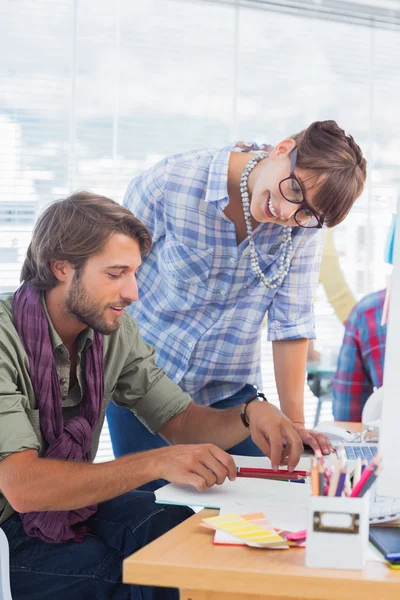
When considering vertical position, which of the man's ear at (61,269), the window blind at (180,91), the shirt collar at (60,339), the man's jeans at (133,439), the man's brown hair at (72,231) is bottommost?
the man's jeans at (133,439)

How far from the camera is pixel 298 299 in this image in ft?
6.44

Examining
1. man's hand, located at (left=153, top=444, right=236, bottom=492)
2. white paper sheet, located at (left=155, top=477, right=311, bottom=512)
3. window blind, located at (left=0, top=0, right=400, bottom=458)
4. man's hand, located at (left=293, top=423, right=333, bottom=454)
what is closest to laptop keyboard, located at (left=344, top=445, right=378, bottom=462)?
man's hand, located at (left=293, top=423, right=333, bottom=454)

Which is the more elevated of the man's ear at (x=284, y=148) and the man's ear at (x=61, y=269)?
the man's ear at (x=284, y=148)

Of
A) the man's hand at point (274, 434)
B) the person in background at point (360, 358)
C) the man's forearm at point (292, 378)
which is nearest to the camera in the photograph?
the man's hand at point (274, 434)

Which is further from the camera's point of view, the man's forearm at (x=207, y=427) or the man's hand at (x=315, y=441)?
the man's forearm at (x=207, y=427)

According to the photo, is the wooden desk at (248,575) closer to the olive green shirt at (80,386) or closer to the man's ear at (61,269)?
the olive green shirt at (80,386)

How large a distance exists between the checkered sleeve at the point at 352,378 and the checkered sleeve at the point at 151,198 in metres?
0.72

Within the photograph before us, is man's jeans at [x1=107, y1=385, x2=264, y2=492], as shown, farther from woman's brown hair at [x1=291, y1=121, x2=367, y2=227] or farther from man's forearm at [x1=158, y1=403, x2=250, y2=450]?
woman's brown hair at [x1=291, y1=121, x2=367, y2=227]

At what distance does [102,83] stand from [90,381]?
2.87 meters

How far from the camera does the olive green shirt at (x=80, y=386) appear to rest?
1.31 metres

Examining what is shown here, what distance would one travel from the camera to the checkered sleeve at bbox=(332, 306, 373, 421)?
2.35m

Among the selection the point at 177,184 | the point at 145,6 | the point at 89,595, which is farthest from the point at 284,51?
the point at 89,595

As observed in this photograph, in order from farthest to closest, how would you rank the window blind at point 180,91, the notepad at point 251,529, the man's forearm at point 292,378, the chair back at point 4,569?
the window blind at point 180,91 < the man's forearm at point 292,378 < the chair back at point 4,569 < the notepad at point 251,529

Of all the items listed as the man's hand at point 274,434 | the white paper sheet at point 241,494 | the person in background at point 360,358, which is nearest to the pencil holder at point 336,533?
the white paper sheet at point 241,494
